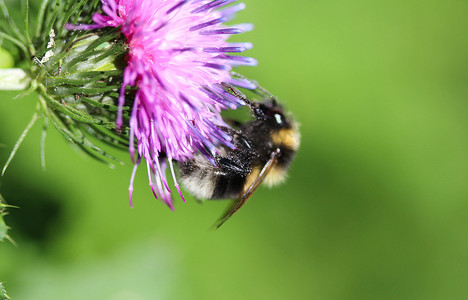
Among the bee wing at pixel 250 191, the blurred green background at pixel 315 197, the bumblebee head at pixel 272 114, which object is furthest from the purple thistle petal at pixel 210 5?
the blurred green background at pixel 315 197

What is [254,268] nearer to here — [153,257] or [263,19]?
[153,257]

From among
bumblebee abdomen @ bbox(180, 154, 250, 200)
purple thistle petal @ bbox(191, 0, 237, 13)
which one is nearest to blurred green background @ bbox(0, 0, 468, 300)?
bumblebee abdomen @ bbox(180, 154, 250, 200)

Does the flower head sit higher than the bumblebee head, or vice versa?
the flower head

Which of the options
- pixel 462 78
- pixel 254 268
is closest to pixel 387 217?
pixel 254 268

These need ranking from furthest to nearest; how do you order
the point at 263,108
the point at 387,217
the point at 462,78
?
the point at 462,78, the point at 387,217, the point at 263,108

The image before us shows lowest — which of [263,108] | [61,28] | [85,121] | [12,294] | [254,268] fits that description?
[254,268]

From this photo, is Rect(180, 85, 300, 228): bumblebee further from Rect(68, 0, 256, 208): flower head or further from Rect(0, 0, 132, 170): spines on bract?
Rect(0, 0, 132, 170): spines on bract
